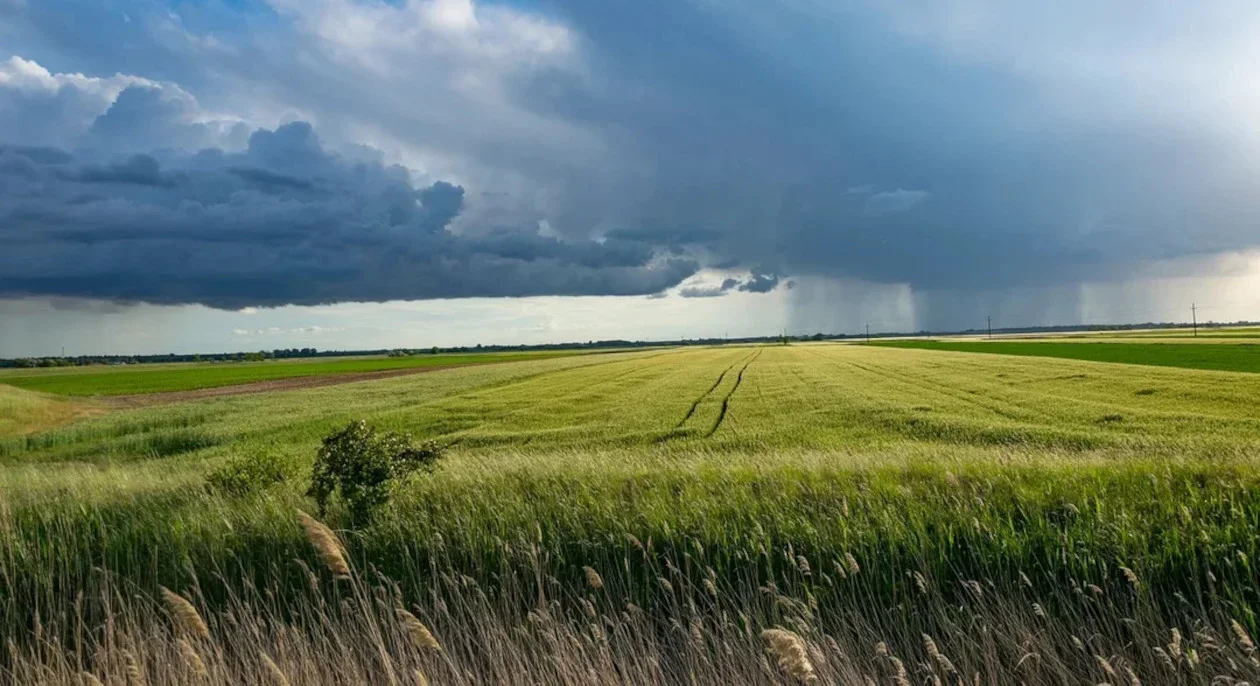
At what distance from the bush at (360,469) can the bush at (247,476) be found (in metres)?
3.47

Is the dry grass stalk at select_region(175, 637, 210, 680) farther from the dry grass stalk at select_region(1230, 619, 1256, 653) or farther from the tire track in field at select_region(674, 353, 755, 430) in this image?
the tire track in field at select_region(674, 353, 755, 430)

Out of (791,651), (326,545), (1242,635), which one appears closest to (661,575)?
(326,545)

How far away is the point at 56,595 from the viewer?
770 cm

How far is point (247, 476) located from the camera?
13969 mm

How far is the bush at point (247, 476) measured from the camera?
1345 centimetres

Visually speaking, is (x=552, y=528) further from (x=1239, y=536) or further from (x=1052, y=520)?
(x=1239, y=536)

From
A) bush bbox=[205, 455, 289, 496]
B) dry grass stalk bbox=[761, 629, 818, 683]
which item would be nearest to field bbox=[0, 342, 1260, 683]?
dry grass stalk bbox=[761, 629, 818, 683]

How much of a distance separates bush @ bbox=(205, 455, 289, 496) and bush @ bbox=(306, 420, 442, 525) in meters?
3.47

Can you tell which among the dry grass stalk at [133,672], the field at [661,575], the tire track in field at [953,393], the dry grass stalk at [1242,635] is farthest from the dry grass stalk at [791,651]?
the tire track in field at [953,393]

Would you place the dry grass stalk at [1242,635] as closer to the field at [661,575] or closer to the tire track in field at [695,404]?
the field at [661,575]

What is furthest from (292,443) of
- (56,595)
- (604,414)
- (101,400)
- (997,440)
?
(101,400)

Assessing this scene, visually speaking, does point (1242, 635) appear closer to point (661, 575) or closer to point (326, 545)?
point (661, 575)

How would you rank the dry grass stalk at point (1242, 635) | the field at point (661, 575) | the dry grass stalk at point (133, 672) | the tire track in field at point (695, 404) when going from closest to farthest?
Answer: the dry grass stalk at point (1242, 635) → the dry grass stalk at point (133, 672) → the field at point (661, 575) → the tire track in field at point (695, 404)

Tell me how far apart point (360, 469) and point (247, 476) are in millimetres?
5430
